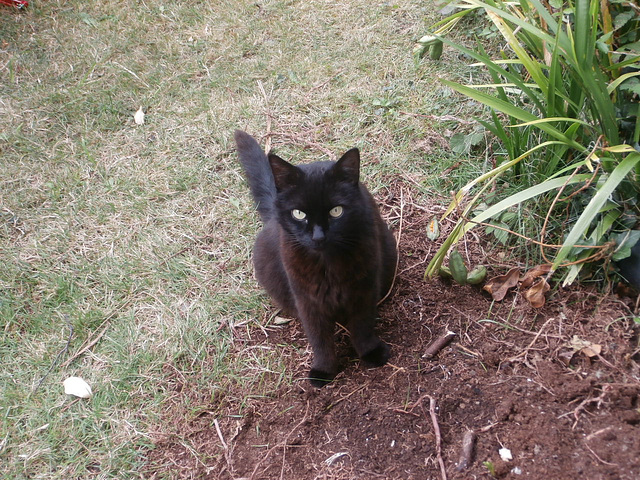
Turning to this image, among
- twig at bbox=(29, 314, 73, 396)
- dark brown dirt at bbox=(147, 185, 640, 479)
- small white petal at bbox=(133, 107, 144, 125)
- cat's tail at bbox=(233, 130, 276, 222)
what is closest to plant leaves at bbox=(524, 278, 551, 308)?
dark brown dirt at bbox=(147, 185, 640, 479)

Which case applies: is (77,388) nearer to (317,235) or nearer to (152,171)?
(317,235)

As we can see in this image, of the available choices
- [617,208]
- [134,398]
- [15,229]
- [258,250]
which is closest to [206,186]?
[258,250]

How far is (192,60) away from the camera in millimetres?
4629

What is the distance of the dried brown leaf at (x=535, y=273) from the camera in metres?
2.51

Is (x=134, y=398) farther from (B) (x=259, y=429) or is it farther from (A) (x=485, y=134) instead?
(A) (x=485, y=134)

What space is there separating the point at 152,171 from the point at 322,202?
2.15 meters

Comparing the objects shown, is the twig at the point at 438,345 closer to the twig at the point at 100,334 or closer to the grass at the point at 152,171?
the grass at the point at 152,171

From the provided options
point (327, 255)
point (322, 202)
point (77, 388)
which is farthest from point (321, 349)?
point (77, 388)

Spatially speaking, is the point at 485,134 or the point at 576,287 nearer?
the point at 576,287

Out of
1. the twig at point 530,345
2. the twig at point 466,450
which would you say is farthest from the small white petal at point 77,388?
the twig at point 530,345

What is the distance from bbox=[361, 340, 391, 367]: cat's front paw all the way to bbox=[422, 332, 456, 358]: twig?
191mm

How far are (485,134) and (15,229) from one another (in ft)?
10.9

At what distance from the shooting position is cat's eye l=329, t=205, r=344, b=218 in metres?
2.17

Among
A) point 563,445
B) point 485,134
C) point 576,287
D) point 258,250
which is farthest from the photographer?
point 485,134
